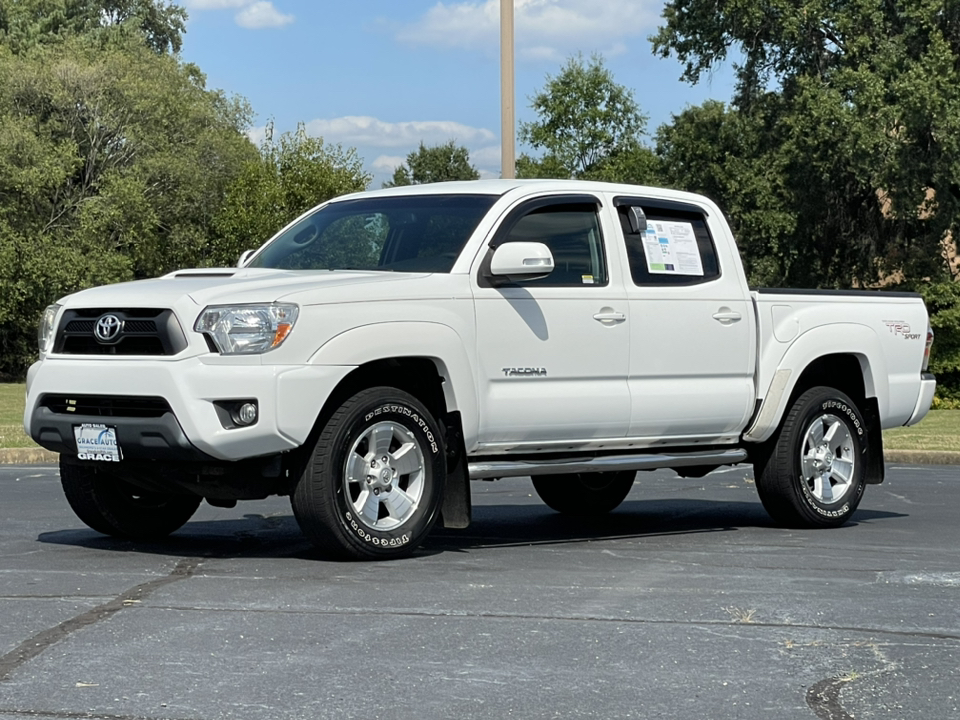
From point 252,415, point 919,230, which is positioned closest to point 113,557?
point 252,415

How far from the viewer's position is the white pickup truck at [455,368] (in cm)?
767

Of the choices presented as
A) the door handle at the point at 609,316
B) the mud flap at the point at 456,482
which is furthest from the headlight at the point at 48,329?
the door handle at the point at 609,316

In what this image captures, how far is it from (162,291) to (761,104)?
117 ft

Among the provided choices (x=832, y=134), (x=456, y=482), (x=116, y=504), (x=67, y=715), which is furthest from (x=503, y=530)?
(x=832, y=134)

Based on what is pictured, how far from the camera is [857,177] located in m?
37.7

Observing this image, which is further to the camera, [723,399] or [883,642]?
[723,399]

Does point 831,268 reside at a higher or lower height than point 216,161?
lower

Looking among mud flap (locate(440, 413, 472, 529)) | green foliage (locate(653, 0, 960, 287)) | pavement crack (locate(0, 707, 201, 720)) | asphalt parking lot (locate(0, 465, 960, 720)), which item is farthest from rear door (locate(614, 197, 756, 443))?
green foliage (locate(653, 0, 960, 287))

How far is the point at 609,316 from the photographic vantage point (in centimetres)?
902

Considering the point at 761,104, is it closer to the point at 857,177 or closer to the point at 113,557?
the point at 857,177

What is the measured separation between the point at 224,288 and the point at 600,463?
2450 mm

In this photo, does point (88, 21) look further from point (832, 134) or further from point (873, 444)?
point (873, 444)

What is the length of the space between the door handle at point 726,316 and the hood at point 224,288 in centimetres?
223

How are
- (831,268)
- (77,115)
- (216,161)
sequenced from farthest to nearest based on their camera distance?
(216,161)
(77,115)
(831,268)
